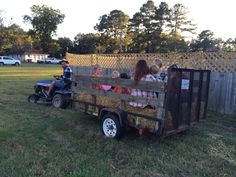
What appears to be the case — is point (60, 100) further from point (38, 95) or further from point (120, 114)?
point (120, 114)

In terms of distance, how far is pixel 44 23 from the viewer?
7000cm

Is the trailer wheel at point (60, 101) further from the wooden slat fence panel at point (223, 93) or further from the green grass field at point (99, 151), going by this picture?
the wooden slat fence panel at point (223, 93)

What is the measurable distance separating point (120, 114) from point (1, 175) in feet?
7.59

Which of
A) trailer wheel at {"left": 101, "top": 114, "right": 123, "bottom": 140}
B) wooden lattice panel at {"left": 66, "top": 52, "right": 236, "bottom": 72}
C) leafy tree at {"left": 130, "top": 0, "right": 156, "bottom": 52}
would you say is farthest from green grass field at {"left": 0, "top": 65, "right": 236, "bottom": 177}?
leafy tree at {"left": 130, "top": 0, "right": 156, "bottom": 52}

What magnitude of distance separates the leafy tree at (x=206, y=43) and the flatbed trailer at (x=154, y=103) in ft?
170

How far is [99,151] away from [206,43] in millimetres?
57050

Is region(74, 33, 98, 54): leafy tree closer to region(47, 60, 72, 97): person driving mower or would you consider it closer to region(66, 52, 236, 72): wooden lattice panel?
region(66, 52, 236, 72): wooden lattice panel

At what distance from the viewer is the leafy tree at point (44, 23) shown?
70.0 metres

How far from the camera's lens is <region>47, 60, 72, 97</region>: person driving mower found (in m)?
8.24

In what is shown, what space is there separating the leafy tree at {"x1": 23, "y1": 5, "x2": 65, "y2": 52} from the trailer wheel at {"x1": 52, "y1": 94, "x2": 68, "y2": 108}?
210 ft

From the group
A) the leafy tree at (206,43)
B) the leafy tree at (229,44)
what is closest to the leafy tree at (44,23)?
the leafy tree at (206,43)

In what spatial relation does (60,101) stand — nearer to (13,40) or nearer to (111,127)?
(111,127)

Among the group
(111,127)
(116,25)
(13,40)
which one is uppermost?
(116,25)

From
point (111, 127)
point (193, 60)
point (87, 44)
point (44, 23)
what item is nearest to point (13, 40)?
point (44, 23)
